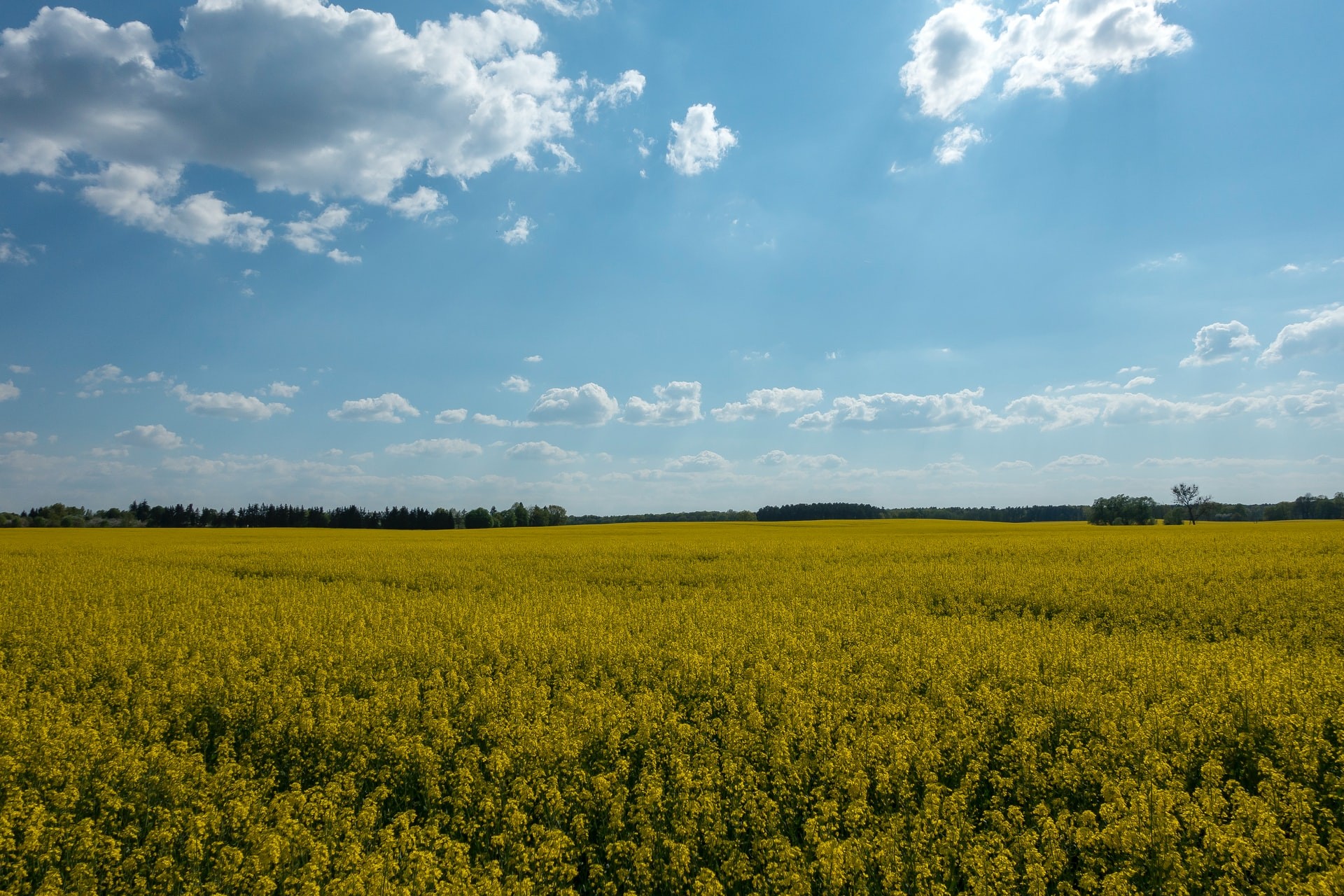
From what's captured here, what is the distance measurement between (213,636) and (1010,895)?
13.4 meters

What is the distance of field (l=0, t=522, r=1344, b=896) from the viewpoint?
17.6 ft

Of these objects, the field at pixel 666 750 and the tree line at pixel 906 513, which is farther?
the tree line at pixel 906 513

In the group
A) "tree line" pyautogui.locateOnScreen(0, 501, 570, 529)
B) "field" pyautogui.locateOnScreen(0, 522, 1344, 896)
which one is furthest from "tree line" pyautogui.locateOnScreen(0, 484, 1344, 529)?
"field" pyautogui.locateOnScreen(0, 522, 1344, 896)

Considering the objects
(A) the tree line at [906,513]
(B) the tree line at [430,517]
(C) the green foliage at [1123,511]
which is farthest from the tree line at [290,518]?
(C) the green foliage at [1123,511]

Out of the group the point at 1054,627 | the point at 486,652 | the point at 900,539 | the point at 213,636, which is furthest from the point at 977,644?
the point at 900,539

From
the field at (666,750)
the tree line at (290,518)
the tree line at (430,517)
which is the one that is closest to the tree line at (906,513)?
the tree line at (430,517)

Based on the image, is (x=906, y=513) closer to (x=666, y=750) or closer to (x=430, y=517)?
(x=430, y=517)

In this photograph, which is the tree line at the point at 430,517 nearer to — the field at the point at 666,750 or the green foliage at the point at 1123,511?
the green foliage at the point at 1123,511

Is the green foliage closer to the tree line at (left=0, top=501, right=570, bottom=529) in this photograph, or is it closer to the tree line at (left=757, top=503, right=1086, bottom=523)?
the tree line at (left=757, top=503, right=1086, bottom=523)

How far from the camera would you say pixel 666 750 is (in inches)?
294

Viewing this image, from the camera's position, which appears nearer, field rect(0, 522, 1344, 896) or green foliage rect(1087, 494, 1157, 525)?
field rect(0, 522, 1344, 896)

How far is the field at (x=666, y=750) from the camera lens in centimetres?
538

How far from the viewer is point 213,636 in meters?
12.3

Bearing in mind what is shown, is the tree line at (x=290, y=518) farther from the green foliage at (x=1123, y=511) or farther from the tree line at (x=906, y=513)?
the green foliage at (x=1123, y=511)
